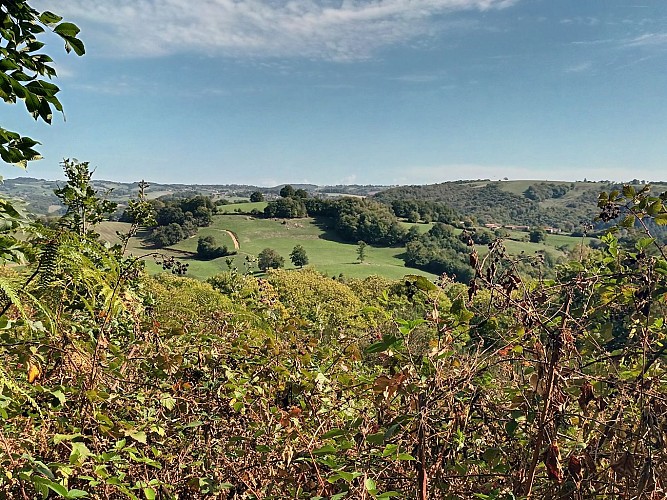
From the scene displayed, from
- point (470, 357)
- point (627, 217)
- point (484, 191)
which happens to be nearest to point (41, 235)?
point (470, 357)

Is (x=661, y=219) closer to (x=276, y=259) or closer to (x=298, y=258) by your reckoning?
(x=276, y=259)

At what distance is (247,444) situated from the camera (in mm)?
2143

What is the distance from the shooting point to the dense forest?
1527 mm

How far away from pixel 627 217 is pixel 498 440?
3.86 feet

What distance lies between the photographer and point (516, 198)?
5197 inches

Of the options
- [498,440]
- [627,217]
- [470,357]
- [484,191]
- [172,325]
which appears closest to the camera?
[470,357]

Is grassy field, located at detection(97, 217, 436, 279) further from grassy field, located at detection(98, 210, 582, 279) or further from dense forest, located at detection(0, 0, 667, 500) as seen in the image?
dense forest, located at detection(0, 0, 667, 500)

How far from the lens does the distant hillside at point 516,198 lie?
112556 mm

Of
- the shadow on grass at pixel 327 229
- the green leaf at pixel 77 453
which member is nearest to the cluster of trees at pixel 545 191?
the shadow on grass at pixel 327 229

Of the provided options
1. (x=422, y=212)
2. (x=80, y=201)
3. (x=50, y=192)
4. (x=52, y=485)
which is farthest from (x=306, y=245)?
(x=52, y=485)

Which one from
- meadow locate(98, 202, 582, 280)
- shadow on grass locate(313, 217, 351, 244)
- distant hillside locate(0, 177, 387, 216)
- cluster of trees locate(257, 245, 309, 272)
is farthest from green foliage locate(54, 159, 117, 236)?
shadow on grass locate(313, 217, 351, 244)

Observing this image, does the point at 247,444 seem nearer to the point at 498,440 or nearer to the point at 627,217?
the point at 498,440

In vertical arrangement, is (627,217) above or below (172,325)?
above

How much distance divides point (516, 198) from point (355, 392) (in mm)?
139039
